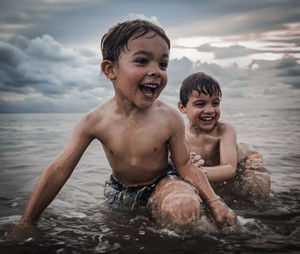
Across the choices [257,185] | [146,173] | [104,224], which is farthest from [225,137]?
[104,224]

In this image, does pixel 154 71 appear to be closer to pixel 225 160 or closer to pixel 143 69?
pixel 143 69

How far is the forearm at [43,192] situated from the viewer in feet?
7.72

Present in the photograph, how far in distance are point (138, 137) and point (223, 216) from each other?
935mm

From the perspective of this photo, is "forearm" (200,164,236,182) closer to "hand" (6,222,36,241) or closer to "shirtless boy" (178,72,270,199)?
"shirtless boy" (178,72,270,199)

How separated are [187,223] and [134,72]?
1201mm

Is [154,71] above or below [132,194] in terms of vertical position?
above

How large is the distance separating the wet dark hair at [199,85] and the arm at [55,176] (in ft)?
5.48

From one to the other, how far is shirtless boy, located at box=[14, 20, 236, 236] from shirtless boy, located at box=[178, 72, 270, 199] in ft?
3.34

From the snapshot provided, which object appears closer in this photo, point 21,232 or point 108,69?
point 21,232

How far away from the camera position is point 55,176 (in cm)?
242

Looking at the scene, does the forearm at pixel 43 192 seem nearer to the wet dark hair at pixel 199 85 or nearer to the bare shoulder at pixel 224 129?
the wet dark hair at pixel 199 85

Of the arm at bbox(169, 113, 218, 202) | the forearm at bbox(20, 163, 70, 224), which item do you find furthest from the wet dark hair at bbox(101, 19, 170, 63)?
the forearm at bbox(20, 163, 70, 224)

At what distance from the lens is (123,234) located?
2.21m

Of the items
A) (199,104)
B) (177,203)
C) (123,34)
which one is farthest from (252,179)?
(123,34)
